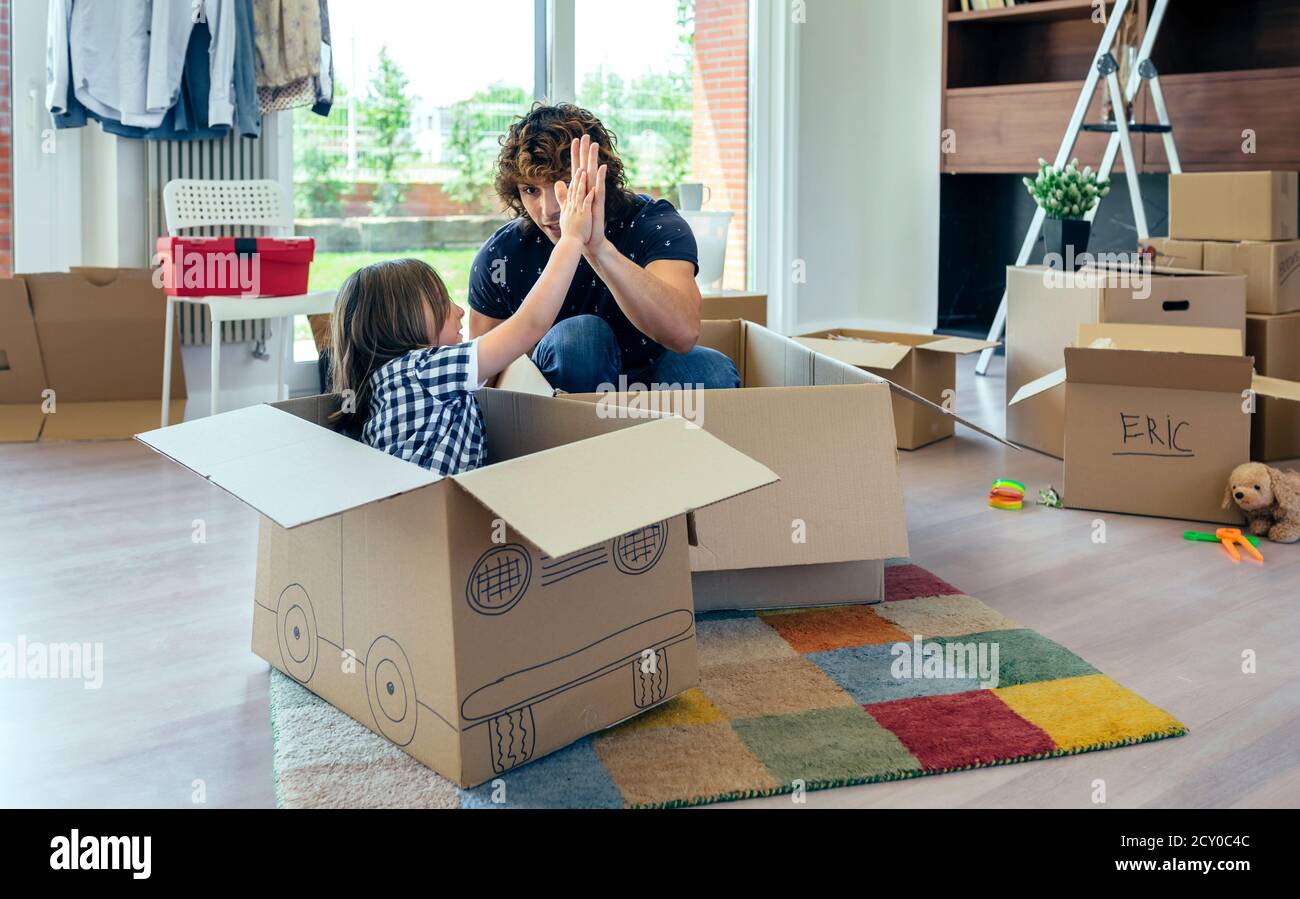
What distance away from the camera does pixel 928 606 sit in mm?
1988

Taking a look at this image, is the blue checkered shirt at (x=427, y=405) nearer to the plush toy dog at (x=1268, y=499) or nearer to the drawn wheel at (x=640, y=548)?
the drawn wheel at (x=640, y=548)

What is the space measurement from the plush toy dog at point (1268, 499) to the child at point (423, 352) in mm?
1422

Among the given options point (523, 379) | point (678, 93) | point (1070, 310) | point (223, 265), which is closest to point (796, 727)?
point (523, 379)

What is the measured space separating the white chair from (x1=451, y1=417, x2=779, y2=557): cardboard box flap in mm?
2119

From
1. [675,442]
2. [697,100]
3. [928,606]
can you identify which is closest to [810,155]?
[697,100]

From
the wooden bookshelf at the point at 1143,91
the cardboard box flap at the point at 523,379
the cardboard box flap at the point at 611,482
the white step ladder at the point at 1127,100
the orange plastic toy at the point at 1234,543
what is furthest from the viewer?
the white step ladder at the point at 1127,100

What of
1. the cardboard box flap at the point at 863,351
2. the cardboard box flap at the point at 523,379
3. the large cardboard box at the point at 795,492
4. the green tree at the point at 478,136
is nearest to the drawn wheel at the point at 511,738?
the large cardboard box at the point at 795,492

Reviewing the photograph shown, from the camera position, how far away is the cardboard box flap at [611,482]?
3.92 feet

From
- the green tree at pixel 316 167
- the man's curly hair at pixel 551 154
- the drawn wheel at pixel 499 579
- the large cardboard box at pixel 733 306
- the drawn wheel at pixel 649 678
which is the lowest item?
the drawn wheel at pixel 649 678

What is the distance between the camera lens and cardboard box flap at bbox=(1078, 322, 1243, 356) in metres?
2.58

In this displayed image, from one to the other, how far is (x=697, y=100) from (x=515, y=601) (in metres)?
4.07

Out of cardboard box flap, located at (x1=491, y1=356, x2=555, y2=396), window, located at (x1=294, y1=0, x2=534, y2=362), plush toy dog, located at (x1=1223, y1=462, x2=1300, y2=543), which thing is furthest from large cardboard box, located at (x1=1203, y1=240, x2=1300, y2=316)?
window, located at (x1=294, y1=0, x2=534, y2=362)

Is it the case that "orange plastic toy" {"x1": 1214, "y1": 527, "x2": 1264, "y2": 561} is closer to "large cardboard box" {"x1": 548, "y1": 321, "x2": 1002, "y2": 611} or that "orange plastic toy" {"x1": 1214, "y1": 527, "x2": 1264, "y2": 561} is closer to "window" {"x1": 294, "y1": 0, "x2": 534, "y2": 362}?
"large cardboard box" {"x1": 548, "y1": 321, "x2": 1002, "y2": 611}
